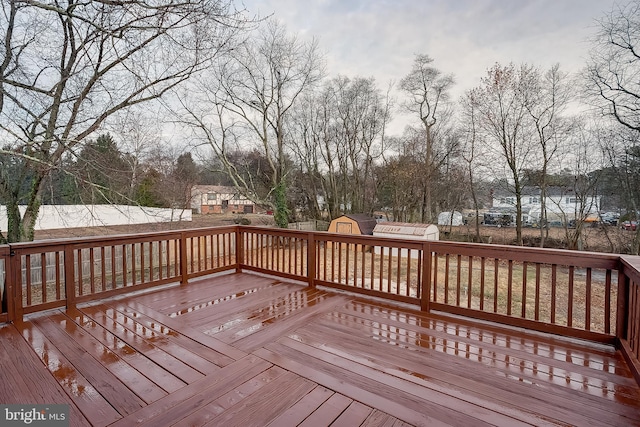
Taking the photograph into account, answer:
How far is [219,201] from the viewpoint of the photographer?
57.2ft

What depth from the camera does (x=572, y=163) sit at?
11961 mm

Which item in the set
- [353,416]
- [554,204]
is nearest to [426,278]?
[353,416]

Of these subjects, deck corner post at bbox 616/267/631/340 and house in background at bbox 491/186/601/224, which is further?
house in background at bbox 491/186/601/224

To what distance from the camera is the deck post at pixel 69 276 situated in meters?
3.25

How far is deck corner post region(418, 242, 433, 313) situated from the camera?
3305 millimetres

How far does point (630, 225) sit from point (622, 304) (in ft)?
37.2

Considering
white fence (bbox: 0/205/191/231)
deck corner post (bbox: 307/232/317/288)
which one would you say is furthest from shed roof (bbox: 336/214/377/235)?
deck corner post (bbox: 307/232/317/288)

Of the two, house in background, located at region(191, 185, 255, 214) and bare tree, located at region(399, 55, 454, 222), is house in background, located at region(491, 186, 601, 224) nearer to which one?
bare tree, located at region(399, 55, 454, 222)

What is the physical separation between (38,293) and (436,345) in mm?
10584

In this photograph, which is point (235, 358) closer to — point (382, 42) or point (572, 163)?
point (382, 42)

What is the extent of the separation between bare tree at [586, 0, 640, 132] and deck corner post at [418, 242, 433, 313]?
8354 millimetres

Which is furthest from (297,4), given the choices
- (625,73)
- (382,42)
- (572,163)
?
(572,163)

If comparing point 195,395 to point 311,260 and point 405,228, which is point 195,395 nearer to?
point 311,260

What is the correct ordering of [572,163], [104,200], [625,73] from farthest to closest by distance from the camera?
[572,163] < [625,73] < [104,200]
